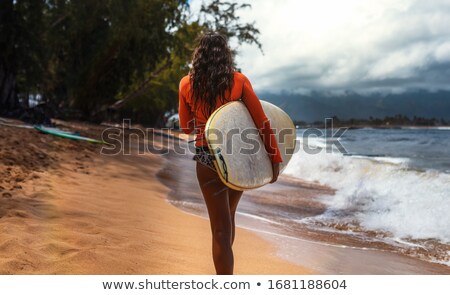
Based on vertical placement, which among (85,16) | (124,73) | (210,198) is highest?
(85,16)

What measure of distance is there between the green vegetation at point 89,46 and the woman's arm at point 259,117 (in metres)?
12.0

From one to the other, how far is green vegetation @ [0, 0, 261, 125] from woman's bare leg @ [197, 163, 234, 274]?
12.0 m

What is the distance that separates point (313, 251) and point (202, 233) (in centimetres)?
112

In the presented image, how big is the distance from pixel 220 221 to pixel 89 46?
18.5 m

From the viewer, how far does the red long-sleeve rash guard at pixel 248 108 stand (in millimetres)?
2693

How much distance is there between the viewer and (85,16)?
15461mm

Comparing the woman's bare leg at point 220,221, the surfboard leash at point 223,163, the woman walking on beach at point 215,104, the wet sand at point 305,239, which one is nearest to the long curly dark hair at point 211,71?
the woman walking on beach at point 215,104

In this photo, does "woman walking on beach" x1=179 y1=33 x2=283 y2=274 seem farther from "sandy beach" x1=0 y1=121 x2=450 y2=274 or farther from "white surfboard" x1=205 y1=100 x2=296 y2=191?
"sandy beach" x1=0 y1=121 x2=450 y2=274

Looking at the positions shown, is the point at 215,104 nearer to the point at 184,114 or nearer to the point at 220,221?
the point at 184,114

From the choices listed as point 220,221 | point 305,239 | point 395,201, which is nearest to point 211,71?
point 220,221

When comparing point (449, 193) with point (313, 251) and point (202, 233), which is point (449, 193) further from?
point (202, 233)

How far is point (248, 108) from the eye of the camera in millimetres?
2762

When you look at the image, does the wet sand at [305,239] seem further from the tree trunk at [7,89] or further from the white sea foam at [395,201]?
the tree trunk at [7,89]

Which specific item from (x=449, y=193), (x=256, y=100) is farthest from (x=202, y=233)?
(x=449, y=193)
